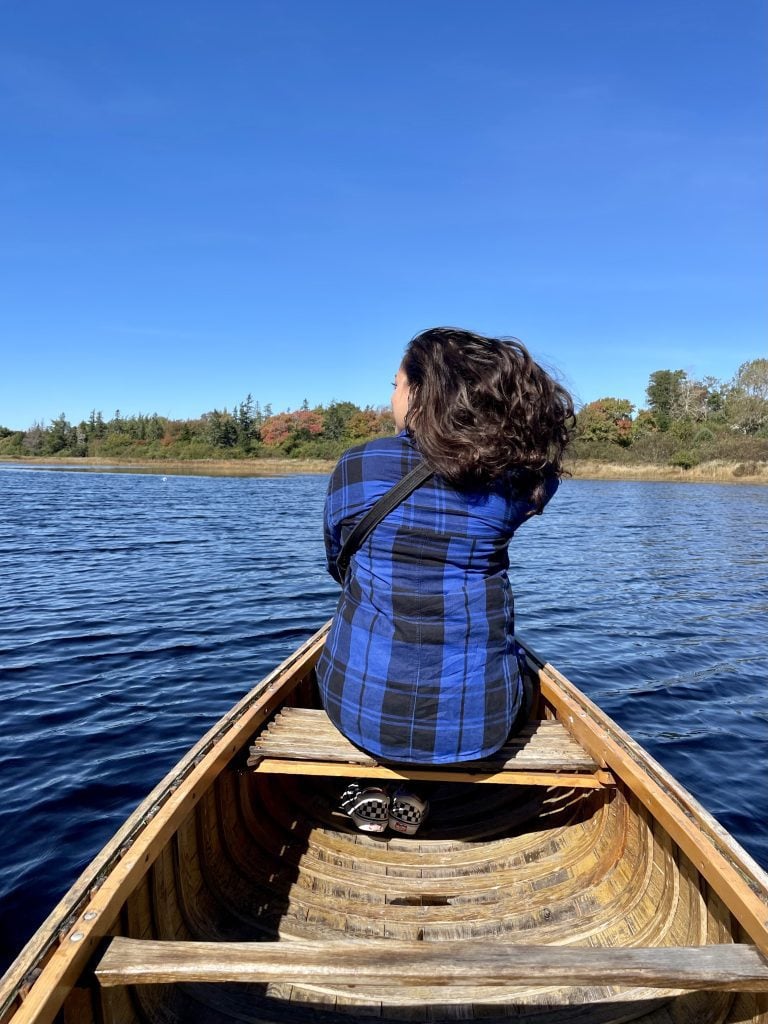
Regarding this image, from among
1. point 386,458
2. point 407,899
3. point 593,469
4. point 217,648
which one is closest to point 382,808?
point 407,899

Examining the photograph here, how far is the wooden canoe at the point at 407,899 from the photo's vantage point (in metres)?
1.62

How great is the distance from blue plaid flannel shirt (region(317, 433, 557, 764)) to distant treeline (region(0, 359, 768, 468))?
45062mm

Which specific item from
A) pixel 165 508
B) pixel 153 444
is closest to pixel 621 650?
pixel 165 508

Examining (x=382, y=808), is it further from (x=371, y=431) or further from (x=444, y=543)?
(x=371, y=431)

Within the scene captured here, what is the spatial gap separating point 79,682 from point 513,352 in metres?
5.84

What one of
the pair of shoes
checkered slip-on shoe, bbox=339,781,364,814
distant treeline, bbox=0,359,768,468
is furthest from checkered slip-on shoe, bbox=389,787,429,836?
distant treeline, bbox=0,359,768,468

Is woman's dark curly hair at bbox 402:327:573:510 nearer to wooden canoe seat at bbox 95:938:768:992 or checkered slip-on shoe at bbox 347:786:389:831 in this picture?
wooden canoe seat at bbox 95:938:768:992

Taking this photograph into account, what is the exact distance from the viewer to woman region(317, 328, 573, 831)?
6.92 feet

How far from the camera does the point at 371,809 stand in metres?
2.84

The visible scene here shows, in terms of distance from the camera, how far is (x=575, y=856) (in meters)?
2.99

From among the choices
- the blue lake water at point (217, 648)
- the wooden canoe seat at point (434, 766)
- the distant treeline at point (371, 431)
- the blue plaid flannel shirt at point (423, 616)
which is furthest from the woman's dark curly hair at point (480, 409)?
the distant treeline at point (371, 431)

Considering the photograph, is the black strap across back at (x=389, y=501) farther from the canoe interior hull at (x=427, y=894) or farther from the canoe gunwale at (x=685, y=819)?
the canoe gunwale at (x=685, y=819)

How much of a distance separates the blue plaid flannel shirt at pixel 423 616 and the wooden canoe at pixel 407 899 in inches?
14.8

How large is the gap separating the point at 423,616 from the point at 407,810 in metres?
1.11
